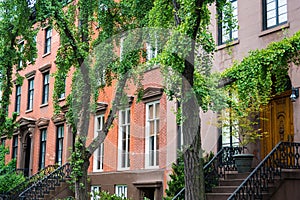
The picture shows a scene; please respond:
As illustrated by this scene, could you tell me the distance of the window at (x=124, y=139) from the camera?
20875 millimetres

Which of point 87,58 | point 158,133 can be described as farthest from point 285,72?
point 158,133

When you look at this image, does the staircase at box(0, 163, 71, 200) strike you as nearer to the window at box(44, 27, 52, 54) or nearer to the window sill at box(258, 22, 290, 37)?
the window at box(44, 27, 52, 54)

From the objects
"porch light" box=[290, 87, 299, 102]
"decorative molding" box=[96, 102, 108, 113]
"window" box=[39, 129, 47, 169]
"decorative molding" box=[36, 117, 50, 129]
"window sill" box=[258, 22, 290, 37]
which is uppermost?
"window sill" box=[258, 22, 290, 37]

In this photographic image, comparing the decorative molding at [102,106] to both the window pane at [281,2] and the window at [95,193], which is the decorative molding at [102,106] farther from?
the window pane at [281,2]

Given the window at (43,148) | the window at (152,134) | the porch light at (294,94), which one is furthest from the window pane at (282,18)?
the window at (43,148)

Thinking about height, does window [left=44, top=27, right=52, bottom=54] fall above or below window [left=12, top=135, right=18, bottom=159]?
above

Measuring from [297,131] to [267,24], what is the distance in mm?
3685

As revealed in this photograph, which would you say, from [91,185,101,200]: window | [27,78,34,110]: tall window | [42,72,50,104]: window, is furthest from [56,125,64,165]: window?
[27,78,34,110]: tall window

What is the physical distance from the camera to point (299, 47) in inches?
479

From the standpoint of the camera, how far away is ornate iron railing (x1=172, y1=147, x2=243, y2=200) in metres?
14.6

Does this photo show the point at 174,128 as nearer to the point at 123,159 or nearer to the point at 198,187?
the point at 123,159

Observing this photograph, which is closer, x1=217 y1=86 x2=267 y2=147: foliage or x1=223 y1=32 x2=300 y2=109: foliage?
x1=223 y1=32 x2=300 y2=109: foliage

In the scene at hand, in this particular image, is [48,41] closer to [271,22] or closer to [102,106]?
[102,106]

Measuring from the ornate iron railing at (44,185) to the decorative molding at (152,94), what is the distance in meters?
5.60
